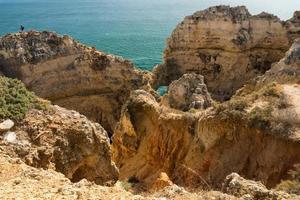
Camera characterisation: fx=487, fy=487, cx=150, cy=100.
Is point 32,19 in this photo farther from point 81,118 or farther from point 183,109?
point 81,118

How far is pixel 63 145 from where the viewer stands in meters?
11.8

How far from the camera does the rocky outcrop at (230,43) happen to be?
34406 millimetres

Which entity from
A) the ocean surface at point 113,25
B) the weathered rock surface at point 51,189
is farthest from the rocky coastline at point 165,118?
the ocean surface at point 113,25

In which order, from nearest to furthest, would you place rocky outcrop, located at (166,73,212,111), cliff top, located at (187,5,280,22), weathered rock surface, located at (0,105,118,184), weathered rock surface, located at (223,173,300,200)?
weathered rock surface, located at (223,173,300,200) → weathered rock surface, located at (0,105,118,184) → rocky outcrop, located at (166,73,212,111) → cliff top, located at (187,5,280,22)

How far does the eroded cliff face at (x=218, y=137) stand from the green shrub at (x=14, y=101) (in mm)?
5951

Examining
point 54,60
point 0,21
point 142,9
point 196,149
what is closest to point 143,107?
point 196,149

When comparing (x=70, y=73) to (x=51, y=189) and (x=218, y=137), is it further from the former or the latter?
(x=51, y=189)

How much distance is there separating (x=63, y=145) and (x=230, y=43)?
24.8m

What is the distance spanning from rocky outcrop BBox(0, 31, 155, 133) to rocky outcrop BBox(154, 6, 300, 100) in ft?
16.5

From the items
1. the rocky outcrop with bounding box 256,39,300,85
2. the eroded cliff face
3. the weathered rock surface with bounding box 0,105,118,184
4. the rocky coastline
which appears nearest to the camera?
the rocky coastline

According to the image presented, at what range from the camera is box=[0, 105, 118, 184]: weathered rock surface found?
36.0ft

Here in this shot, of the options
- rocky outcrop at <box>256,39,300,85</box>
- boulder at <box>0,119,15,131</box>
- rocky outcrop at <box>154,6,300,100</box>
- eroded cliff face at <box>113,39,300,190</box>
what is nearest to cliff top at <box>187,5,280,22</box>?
rocky outcrop at <box>154,6,300,100</box>

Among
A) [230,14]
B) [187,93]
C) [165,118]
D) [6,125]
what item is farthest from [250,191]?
[230,14]

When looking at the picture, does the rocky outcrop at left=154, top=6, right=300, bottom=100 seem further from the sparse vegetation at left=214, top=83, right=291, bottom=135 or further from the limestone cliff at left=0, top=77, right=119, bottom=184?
the limestone cliff at left=0, top=77, right=119, bottom=184
